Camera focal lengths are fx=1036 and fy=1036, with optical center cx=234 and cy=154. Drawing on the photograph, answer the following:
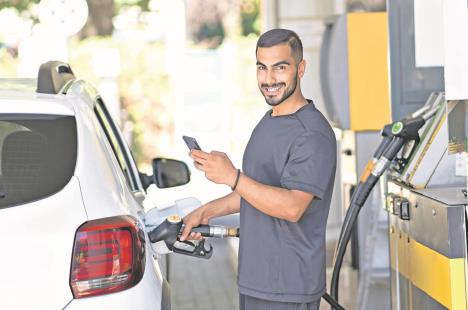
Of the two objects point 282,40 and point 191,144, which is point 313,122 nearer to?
point 282,40

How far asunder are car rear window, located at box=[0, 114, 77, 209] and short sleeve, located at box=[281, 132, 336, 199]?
746 millimetres

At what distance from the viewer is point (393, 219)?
4.97m

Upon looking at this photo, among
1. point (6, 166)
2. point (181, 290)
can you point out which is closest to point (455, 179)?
point (6, 166)

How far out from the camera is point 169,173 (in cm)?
483

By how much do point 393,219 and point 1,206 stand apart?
243cm

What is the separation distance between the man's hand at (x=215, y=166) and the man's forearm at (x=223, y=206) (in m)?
0.51

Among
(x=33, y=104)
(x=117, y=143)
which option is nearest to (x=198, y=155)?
(x=33, y=104)

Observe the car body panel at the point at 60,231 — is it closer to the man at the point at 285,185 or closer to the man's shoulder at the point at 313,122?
the man at the point at 285,185

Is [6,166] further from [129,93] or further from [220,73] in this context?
[129,93]

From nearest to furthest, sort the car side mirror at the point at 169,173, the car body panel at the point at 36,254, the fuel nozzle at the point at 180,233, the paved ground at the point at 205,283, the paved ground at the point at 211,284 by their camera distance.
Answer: the car body panel at the point at 36,254 < the fuel nozzle at the point at 180,233 < the car side mirror at the point at 169,173 < the paved ground at the point at 211,284 < the paved ground at the point at 205,283

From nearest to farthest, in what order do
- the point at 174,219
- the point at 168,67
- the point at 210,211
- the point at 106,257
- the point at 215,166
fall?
the point at 106,257 < the point at 215,166 < the point at 174,219 < the point at 210,211 < the point at 168,67

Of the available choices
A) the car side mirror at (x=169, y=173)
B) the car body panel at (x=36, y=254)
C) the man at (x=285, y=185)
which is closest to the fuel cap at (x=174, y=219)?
the man at (x=285, y=185)

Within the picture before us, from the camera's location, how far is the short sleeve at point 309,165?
3.50 metres

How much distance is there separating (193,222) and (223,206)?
0.16 m
